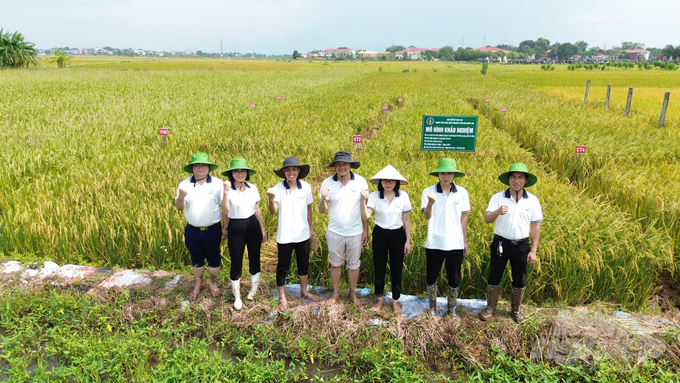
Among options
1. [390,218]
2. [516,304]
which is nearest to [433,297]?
[516,304]

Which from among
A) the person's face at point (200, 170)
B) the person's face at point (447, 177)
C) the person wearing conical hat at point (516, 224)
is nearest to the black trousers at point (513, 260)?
the person wearing conical hat at point (516, 224)

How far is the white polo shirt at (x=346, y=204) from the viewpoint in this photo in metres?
3.68

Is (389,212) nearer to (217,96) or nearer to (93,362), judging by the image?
(93,362)

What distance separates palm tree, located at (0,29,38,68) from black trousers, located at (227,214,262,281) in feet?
178

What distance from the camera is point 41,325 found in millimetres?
3605

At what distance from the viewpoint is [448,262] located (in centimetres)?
363

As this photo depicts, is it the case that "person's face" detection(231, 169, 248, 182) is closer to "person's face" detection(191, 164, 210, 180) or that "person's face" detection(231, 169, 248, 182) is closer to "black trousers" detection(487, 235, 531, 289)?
"person's face" detection(191, 164, 210, 180)

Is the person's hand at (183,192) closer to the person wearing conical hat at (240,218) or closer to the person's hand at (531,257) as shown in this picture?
the person wearing conical hat at (240,218)

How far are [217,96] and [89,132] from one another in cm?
1017

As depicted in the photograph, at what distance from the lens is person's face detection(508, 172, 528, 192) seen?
3.38 meters

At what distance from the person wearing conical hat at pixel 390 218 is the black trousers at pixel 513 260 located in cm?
79

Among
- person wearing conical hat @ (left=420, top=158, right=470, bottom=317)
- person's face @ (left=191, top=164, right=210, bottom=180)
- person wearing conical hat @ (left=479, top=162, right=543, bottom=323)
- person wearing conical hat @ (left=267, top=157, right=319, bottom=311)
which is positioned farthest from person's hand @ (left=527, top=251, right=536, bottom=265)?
person's face @ (left=191, top=164, right=210, bottom=180)

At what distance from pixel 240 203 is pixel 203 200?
1.21 feet

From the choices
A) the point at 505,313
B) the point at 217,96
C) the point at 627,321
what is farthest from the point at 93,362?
the point at 217,96
